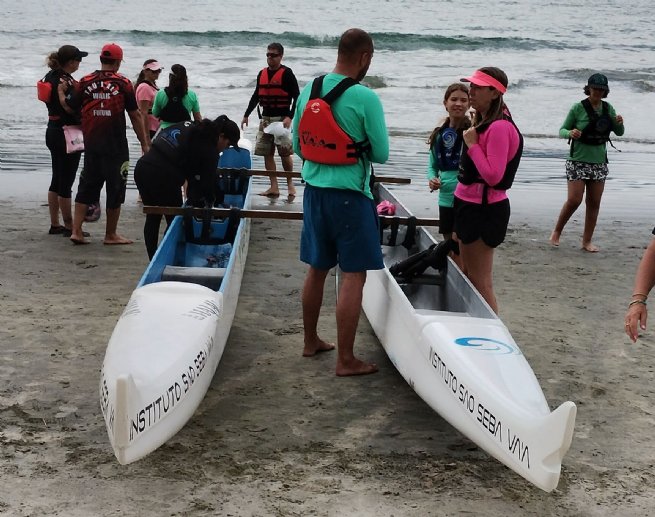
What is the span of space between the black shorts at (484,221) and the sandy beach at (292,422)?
906 mm

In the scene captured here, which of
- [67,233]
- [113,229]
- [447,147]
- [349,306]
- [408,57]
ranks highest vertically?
[447,147]

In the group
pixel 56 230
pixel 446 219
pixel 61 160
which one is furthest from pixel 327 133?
pixel 56 230

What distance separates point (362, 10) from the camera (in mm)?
43625

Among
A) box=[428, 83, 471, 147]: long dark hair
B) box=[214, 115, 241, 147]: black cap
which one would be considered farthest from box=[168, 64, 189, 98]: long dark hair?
box=[428, 83, 471, 147]: long dark hair

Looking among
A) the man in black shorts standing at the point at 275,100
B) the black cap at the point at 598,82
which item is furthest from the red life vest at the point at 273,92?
the black cap at the point at 598,82

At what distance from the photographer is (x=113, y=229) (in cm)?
783

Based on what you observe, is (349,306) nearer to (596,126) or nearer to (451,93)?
(451,93)

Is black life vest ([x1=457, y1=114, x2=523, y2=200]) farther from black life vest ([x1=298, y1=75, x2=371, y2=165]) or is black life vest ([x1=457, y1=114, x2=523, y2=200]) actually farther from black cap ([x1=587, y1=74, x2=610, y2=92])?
black cap ([x1=587, y1=74, x2=610, y2=92])

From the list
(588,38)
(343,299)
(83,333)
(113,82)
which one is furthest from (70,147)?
(588,38)

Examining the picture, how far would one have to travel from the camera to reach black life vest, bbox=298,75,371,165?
453 cm

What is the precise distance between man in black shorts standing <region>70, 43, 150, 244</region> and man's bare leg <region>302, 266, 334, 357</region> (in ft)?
10.1

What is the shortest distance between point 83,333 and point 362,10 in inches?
1591

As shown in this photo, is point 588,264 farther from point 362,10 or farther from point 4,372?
point 362,10

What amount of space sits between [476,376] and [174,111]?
5.91 metres
